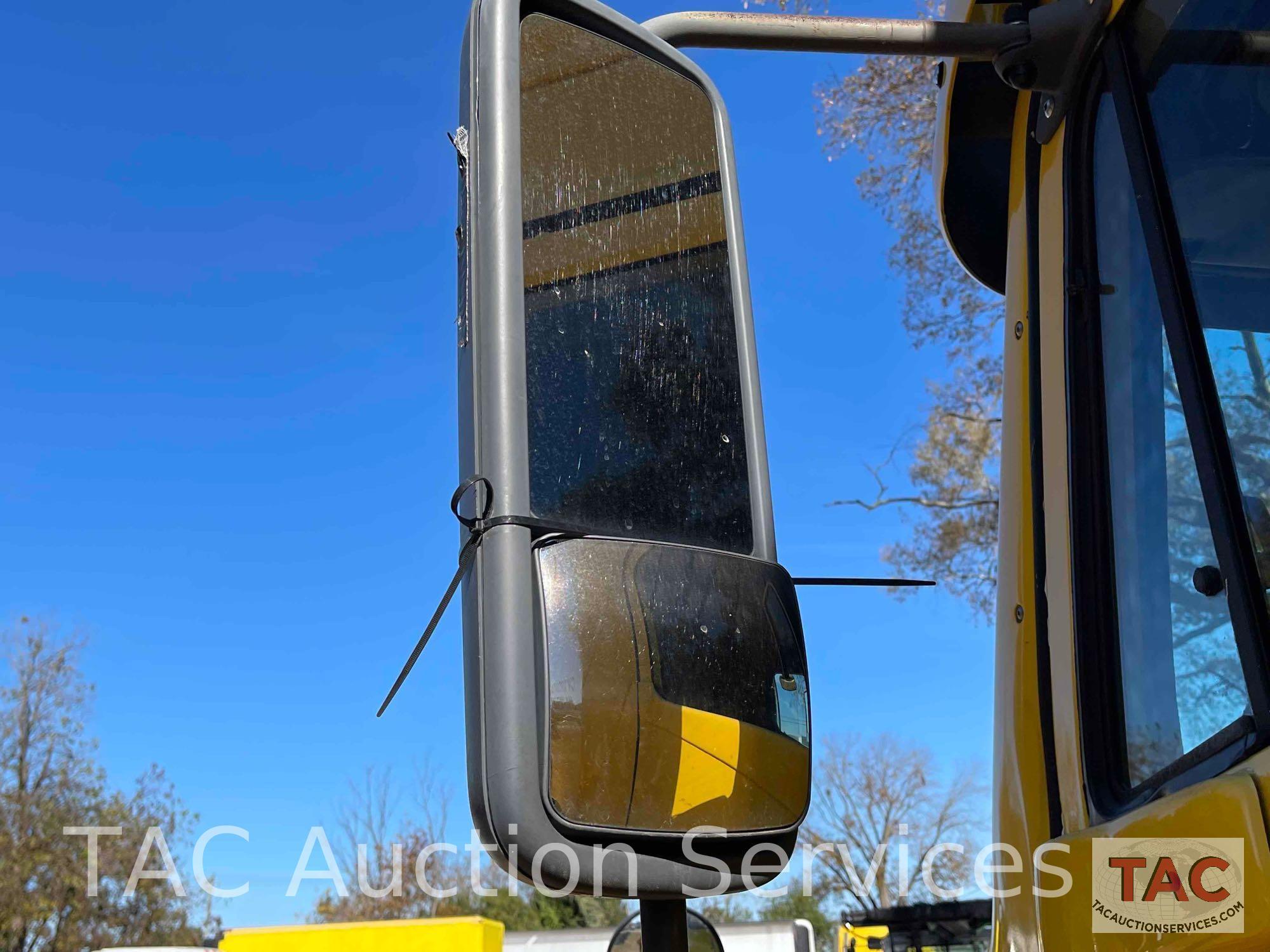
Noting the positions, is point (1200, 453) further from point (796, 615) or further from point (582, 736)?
point (582, 736)

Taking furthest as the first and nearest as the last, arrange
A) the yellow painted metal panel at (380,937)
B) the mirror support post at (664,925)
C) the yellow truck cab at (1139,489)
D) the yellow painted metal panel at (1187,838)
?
the yellow painted metal panel at (380,937) < the mirror support post at (664,925) < the yellow truck cab at (1139,489) < the yellow painted metal panel at (1187,838)

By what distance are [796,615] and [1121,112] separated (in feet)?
1.76

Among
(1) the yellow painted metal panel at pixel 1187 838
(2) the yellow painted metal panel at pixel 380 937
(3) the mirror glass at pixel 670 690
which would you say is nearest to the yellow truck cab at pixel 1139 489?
(1) the yellow painted metal panel at pixel 1187 838

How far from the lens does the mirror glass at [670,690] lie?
0.86 m

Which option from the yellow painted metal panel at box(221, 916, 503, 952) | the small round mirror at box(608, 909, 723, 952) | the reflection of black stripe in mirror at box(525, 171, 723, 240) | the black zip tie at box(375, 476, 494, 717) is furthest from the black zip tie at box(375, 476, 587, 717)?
the yellow painted metal panel at box(221, 916, 503, 952)

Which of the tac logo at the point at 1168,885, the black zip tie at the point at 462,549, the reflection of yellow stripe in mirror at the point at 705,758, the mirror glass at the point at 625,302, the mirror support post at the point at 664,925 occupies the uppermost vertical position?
the mirror glass at the point at 625,302

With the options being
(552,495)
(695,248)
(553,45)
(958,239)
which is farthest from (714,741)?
(958,239)

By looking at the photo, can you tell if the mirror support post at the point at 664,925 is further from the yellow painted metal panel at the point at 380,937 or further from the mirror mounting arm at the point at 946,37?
the yellow painted metal panel at the point at 380,937

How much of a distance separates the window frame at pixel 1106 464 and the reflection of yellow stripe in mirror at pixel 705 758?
32 cm

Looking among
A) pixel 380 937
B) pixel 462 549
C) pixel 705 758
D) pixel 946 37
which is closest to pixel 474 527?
pixel 462 549

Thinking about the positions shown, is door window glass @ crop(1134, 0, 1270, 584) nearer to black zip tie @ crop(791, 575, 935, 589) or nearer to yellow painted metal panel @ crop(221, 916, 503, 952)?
black zip tie @ crop(791, 575, 935, 589)

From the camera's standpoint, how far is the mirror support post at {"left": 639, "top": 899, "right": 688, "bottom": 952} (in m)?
0.95

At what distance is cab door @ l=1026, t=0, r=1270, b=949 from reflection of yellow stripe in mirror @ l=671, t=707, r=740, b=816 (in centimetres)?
28

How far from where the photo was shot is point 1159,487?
3.24 ft
